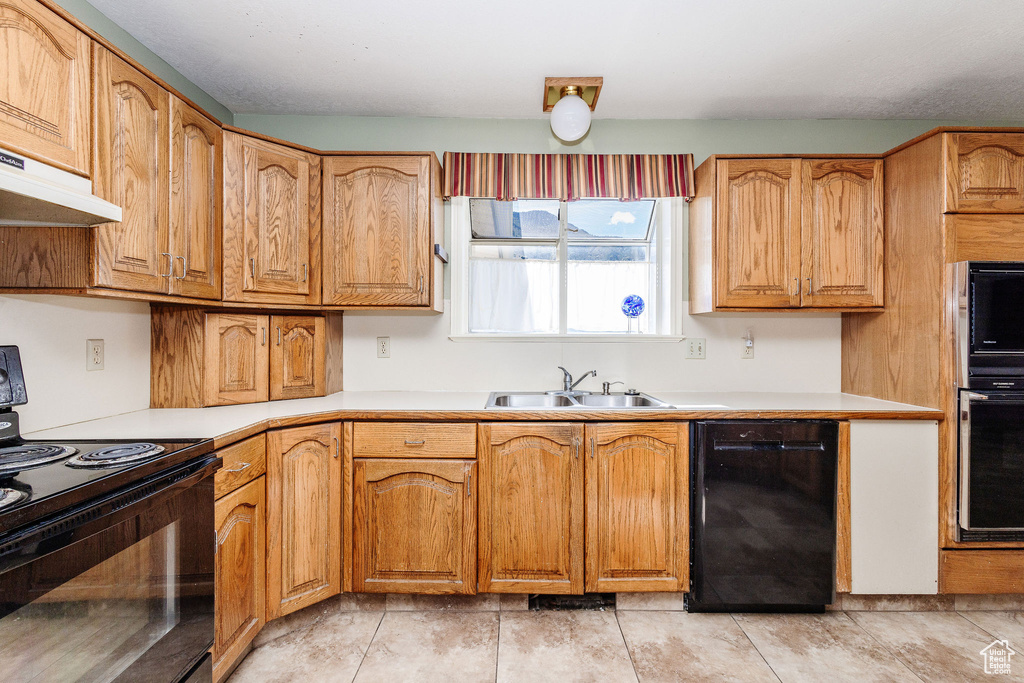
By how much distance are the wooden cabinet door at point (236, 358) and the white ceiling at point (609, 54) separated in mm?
1169

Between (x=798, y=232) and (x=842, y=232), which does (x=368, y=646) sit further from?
(x=842, y=232)

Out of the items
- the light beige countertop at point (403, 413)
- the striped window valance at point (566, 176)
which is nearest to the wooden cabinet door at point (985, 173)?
the light beige countertop at point (403, 413)

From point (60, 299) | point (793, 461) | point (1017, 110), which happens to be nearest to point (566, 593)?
point (793, 461)

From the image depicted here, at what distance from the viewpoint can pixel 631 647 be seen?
73.2 inches

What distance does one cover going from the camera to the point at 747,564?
2021 mm

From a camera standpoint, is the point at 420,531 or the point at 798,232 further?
the point at 798,232

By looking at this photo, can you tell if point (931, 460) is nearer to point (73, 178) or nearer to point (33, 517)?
point (33, 517)

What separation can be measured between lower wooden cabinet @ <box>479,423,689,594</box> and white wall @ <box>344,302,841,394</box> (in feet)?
2.11

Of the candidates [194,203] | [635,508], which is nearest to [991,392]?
[635,508]

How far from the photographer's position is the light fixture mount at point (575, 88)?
221 centimetres

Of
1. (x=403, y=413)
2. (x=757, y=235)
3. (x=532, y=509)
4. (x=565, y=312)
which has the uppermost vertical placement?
(x=757, y=235)

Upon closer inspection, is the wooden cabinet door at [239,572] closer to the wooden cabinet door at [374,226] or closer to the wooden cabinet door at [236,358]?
the wooden cabinet door at [236,358]

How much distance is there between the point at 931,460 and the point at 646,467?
4.08 ft

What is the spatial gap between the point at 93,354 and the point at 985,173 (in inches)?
148
